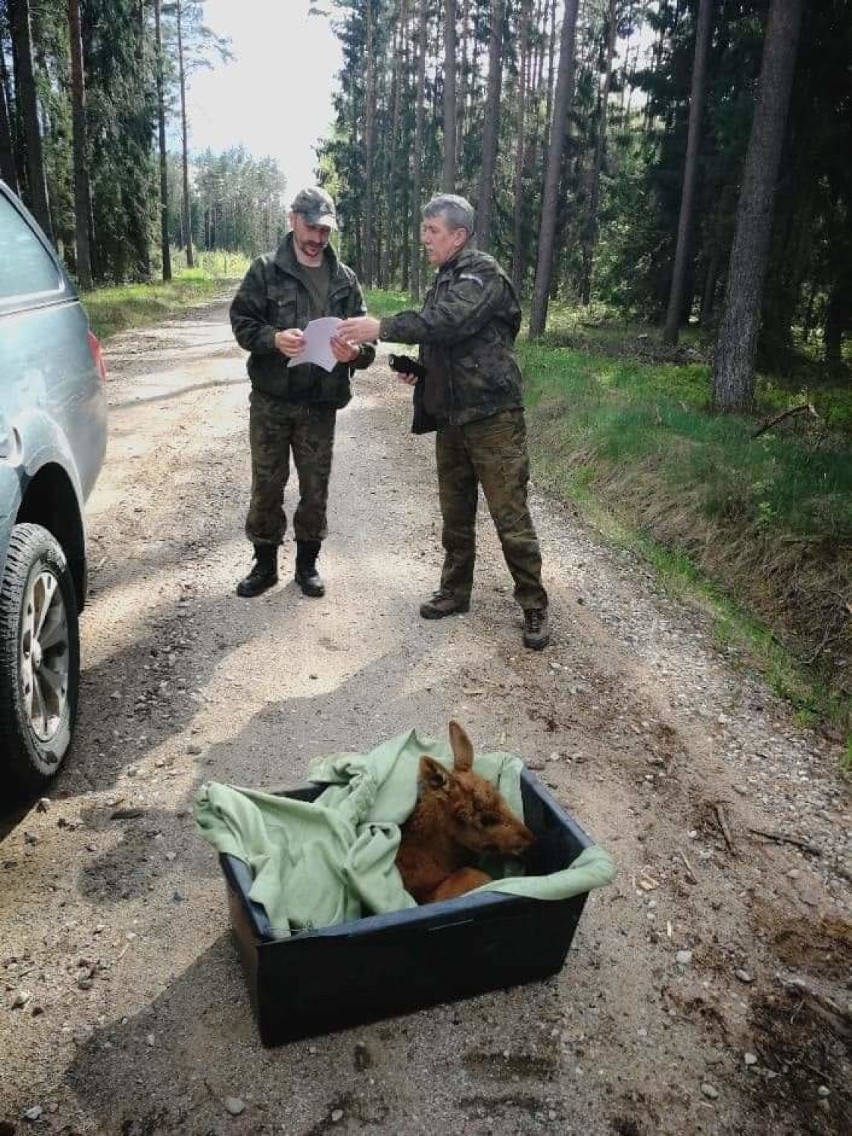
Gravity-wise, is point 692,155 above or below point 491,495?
above

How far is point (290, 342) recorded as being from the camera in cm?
443

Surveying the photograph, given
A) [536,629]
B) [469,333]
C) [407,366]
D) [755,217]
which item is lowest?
[536,629]

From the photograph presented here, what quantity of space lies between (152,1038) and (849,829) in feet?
9.51

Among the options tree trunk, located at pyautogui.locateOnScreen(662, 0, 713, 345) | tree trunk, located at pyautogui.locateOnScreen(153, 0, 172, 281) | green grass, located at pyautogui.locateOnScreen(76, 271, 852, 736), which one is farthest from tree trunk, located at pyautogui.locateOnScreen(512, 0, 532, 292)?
green grass, located at pyautogui.locateOnScreen(76, 271, 852, 736)

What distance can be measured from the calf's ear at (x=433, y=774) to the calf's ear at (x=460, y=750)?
0.15 metres

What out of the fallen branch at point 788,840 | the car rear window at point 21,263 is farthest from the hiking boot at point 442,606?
the car rear window at point 21,263

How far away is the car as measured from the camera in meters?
2.83

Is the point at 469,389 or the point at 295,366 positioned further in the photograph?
the point at 295,366

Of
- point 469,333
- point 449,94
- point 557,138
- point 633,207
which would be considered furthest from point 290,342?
point 633,207

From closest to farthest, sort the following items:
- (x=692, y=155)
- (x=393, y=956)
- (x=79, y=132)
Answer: (x=393, y=956), (x=692, y=155), (x=79, y=132)

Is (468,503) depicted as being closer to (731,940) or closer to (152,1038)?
(731,940)

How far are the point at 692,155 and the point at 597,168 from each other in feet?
50.6

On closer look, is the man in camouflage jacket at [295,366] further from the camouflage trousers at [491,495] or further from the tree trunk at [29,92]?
the tree trunk at [29,92]

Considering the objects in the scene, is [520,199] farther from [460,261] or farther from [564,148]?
[460,261]
